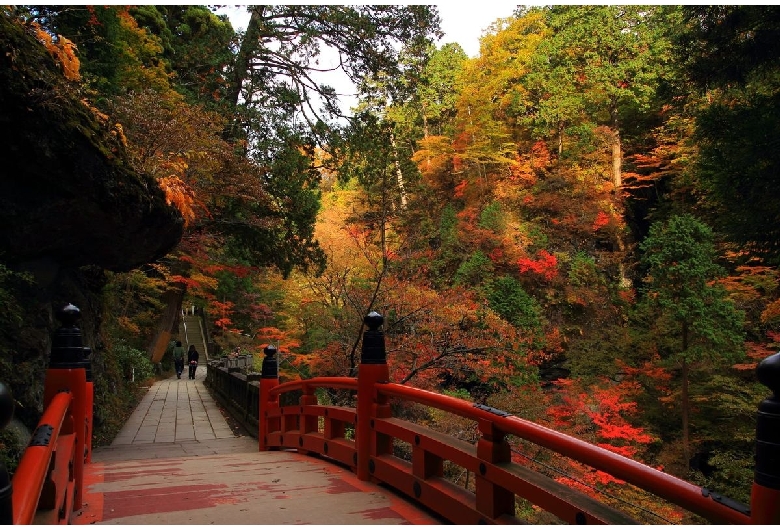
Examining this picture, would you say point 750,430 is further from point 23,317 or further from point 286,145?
point 23,317

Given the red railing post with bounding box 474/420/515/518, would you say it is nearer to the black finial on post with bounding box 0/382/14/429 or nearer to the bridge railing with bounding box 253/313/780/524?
the bridge railing with bounding box 253/313/780/524

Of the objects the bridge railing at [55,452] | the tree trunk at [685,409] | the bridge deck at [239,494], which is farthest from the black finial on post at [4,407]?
the tree trunk at [685,409]

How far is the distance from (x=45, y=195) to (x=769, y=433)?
→ 7.43 metres

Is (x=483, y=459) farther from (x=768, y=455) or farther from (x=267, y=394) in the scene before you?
(x=267, y=394)

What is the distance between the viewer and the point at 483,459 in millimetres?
2770

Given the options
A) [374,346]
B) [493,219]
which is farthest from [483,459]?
[493,219]

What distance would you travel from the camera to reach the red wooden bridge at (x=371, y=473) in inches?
63.4

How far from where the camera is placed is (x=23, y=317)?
6.86 meters

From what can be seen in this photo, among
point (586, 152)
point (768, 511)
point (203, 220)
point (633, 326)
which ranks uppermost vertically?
point (586, 152)

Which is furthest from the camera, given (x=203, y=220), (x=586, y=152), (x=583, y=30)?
(x=586, y=152)

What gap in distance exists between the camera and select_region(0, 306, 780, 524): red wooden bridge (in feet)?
5.28

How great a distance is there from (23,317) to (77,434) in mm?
4124

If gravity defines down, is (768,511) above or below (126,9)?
below

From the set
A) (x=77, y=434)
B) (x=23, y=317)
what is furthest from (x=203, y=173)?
(x=77, y=434)
